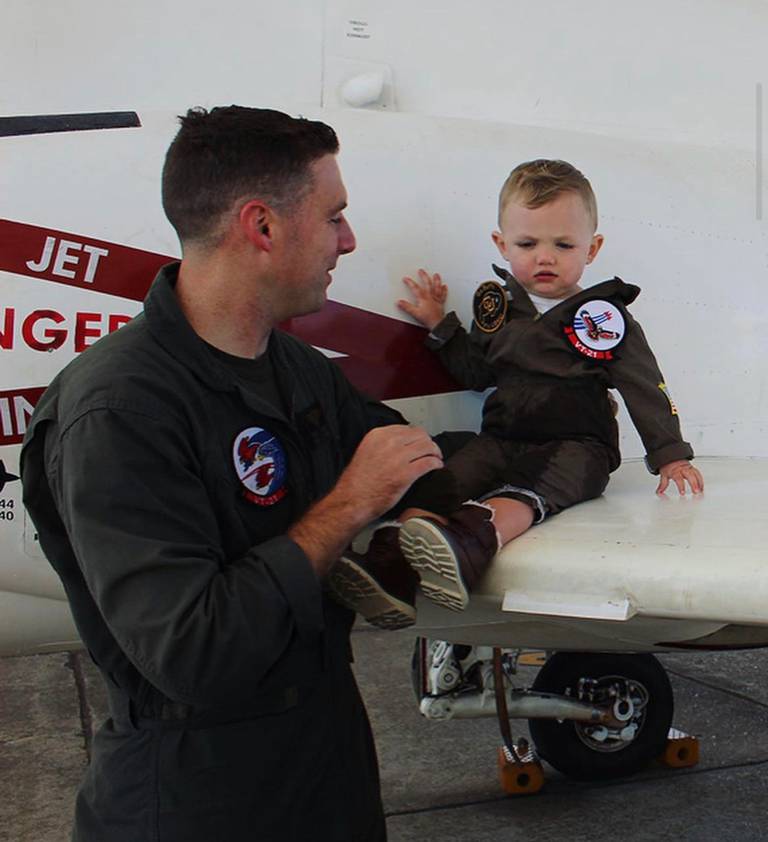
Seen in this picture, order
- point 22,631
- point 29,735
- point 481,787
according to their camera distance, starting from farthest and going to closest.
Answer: point 29,735
point 481,787
point 22,631

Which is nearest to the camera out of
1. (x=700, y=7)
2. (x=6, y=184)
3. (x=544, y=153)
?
(x=6, y=184)

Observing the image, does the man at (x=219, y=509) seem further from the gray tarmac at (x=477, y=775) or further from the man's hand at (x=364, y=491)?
the gray tarmac at (x=477, y=775)

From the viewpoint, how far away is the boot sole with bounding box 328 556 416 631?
6.25 feet

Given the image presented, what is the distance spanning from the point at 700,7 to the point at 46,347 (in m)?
1.93

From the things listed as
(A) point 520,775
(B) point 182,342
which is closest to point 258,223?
(B) point 182,342

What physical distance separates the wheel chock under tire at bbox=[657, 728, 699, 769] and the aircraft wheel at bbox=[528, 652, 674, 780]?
6cm

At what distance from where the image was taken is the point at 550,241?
2492 millimetres

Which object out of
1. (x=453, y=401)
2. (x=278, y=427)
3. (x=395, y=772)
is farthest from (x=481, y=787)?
(x=278, y=427)

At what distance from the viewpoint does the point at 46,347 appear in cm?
238

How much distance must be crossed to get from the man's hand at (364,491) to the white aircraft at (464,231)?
39cm

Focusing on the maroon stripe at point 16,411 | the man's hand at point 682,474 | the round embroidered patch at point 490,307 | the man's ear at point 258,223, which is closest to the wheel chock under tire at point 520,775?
the man's hand at point 682,474

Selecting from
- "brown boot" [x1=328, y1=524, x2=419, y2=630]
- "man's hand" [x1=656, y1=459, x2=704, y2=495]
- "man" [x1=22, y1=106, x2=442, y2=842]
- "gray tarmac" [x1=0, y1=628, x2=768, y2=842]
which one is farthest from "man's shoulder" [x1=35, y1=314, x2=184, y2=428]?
"gray tarmac" [x1=0, y1=628, x2=768, y2=842]

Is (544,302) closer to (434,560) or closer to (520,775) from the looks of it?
(434,560)

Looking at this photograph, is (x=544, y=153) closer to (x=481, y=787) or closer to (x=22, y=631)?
(x=22, y=631)
